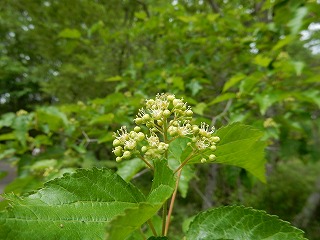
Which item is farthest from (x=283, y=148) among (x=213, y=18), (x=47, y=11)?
(x=47, y=11)

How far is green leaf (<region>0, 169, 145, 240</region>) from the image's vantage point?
0.67m

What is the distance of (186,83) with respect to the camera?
3.27m

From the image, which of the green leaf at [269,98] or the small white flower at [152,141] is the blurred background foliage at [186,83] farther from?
the small white flower at [152,141]

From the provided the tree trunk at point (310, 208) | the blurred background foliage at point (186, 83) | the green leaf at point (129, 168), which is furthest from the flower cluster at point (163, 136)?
the tree trunk at point (310, 208)

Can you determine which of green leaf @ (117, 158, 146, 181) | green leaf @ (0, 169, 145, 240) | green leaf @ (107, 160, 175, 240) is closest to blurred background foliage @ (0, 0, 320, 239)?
green leaf @ (0, 169, 145, 240)

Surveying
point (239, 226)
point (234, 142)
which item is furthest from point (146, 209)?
point (234, 142)

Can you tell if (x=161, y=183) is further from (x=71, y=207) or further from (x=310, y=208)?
(x=310, y=208)

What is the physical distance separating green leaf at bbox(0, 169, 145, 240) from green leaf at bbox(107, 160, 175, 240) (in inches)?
4.4

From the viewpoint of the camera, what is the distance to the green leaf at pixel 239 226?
737 millimetres

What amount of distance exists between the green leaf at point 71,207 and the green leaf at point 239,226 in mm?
194

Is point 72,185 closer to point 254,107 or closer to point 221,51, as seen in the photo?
point 254,107

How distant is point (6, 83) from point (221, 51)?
11.3 m

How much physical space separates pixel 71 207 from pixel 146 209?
235 mm

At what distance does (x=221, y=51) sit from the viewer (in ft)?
12.6
